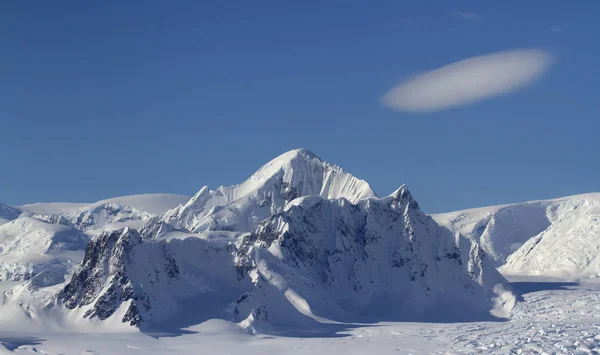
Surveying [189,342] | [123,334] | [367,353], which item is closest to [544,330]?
[367,353]

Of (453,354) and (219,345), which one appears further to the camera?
(219,345)

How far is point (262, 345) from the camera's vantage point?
18688cm

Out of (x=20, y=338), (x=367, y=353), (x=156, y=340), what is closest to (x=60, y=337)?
(x=20, y=338)

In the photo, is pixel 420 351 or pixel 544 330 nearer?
pixel 420 351

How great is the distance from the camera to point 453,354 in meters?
172

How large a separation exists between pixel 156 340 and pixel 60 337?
19.0 meters

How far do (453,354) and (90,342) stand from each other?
6887 cm

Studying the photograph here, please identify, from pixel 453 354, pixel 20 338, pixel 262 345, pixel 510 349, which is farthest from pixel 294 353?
pixel 20 338

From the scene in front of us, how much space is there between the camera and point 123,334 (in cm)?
19425

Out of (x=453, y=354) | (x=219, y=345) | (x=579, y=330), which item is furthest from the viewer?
(x=579, y=330)

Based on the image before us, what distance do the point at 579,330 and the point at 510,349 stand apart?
32.7m

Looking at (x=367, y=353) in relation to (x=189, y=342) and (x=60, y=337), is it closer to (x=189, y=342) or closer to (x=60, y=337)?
(x=189, y=342)

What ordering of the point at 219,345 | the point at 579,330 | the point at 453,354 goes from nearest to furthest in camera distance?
1. the point at 453,354
2. the point at 219,345
3. the point at 579,330

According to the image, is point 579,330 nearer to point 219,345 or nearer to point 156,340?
point 219,345
